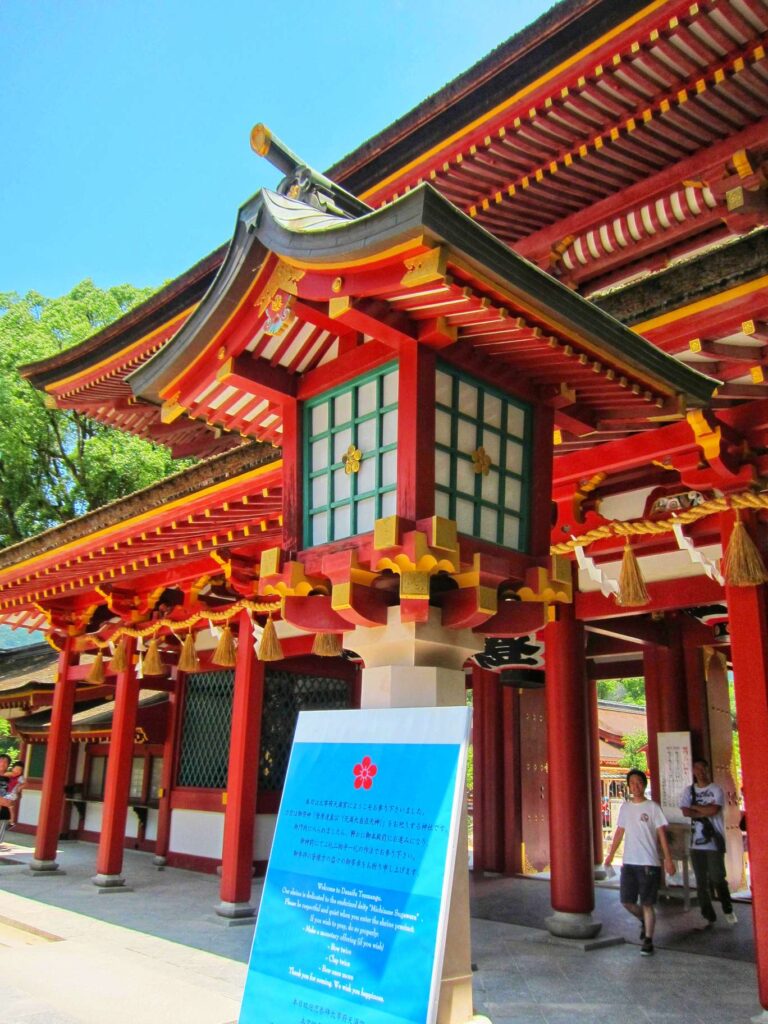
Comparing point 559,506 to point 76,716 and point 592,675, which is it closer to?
point 592,675

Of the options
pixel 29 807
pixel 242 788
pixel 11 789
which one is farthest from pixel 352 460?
→ pixel 29 807

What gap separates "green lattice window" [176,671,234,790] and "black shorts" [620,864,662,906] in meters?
6.64

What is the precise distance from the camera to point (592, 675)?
12.5 metres

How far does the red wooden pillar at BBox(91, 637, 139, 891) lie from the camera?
396 inches

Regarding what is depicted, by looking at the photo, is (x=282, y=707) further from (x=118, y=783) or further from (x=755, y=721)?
(x=755, y=721)

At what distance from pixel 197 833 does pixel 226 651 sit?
14.2 feet

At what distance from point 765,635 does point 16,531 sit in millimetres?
20813

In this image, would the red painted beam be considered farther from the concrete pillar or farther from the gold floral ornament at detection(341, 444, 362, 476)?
the gold floral ornament at detection(341, 444, 362, 476)

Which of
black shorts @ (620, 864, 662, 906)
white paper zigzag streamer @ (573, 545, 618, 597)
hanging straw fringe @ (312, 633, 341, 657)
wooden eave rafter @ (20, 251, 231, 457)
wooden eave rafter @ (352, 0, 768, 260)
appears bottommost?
black shorts @ (620, 864, 662, 906)

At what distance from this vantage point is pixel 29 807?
1719 cm

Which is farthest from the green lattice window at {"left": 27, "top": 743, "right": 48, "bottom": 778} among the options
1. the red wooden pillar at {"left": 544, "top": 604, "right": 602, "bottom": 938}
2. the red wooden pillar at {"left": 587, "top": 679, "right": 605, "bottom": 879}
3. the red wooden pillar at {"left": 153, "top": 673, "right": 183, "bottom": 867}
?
the red wooden pillar at {"left": 544, "top": 604, "right": 602, "bottom": 938}

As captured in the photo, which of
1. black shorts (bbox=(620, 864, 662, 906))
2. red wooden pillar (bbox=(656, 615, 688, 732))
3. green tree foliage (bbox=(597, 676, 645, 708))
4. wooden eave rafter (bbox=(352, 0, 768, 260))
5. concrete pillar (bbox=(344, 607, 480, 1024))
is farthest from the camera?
green tree foliage (bbox=(597, 676, 645, 708))

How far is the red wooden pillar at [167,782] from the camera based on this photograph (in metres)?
12.3

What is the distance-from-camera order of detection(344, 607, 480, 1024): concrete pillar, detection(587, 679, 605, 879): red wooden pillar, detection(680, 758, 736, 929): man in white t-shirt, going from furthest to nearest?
detection(587, 679, 605, 879): red wooden pillar → detection(680, 758, 736, 929): man in white t-shirt → detection(344, 607, 480, 1024): concrete pillar
